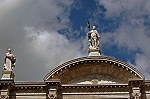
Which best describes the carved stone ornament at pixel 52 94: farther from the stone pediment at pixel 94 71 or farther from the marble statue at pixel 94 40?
the marble statue at pixel 94 40

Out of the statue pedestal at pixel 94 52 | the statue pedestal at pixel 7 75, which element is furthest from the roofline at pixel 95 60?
the statue pedestal at pixel 7 75

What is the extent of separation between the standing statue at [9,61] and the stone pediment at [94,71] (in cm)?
326

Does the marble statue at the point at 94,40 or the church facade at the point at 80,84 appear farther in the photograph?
the marble statue at the point at 94,40

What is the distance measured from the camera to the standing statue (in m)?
25.7

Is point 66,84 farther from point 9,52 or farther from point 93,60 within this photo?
point 9,52

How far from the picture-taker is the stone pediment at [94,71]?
81.5 ft

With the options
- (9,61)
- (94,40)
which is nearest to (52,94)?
(9,61)

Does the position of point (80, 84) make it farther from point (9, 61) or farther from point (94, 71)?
point (9, 61)

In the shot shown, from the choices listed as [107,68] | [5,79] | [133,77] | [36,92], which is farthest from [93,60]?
[5,79]

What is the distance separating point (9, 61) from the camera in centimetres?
2589

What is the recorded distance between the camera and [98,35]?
27.9 metres

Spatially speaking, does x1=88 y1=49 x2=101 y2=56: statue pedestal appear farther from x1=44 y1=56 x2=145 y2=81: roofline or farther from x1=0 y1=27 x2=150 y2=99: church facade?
x1=44 y1=56 x2=145 y2=81: roofline

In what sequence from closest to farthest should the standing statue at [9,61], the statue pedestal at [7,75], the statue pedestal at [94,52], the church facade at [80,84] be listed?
1. the church facade at [80,84]
2. the statue pedestal at [7,75]
3. the standing statue at [9,61]
4. the statue pedestal at [94,52]

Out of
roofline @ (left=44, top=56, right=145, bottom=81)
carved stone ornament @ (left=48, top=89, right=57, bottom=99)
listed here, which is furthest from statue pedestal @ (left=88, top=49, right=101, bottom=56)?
carved stone ornament @ (left=48, top=89, right=57, bottom=99)
